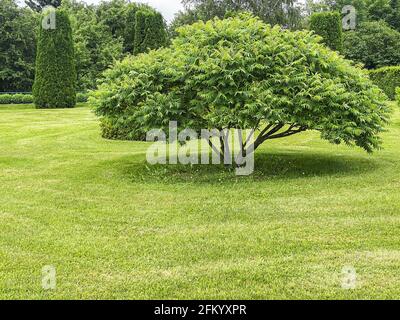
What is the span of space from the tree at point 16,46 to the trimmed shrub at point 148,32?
9.77 metres

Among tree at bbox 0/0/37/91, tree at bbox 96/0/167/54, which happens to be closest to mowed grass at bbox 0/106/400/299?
tree at bbox 0/0/37/91

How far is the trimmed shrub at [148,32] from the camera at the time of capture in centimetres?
2281

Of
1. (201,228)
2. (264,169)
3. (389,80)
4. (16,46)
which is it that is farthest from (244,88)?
(16,46)

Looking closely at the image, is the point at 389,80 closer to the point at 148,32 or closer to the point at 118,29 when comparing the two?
the point at 148,32

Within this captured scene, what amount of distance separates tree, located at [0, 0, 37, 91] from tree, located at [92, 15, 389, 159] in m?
23.7

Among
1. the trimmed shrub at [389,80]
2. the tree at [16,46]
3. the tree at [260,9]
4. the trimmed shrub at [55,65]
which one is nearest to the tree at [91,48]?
the tree at [16,46]

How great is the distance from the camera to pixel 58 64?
2247 centimetres

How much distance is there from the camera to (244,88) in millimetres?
7746

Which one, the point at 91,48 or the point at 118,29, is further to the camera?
the point at 118,29

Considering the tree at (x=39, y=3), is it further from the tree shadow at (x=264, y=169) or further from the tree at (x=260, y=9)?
the tree shadow at (x=264, y=169)

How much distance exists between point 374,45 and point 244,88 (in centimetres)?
2922

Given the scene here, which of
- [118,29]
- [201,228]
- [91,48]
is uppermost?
[118,29]
